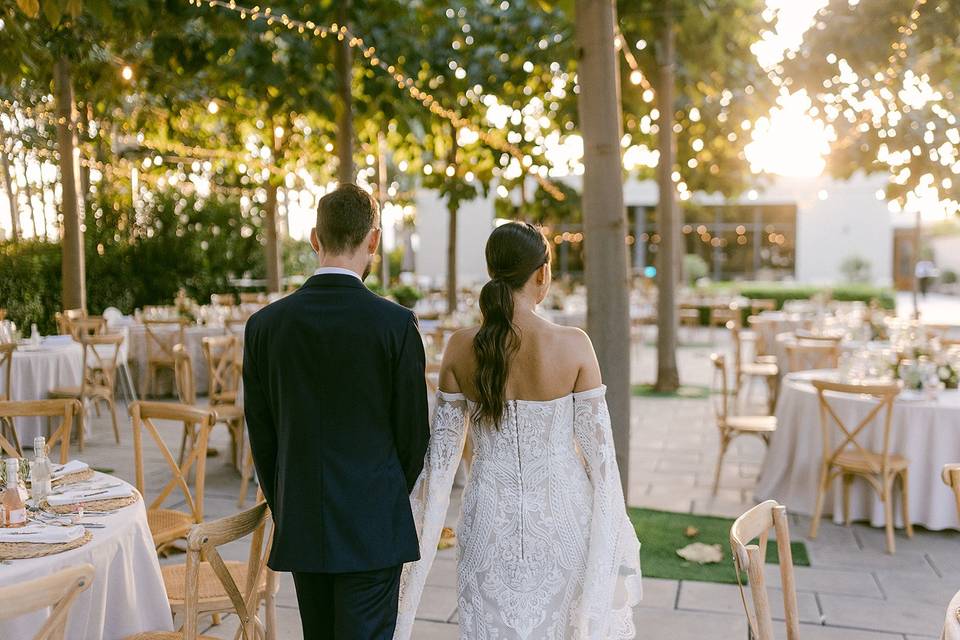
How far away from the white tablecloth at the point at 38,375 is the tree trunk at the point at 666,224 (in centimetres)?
642

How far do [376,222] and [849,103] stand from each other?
7.65 meters

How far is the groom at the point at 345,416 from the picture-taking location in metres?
2.00

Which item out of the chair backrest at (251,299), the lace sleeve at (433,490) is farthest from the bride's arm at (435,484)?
the chair backrest at (251,299)

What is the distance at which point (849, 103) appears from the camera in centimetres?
841

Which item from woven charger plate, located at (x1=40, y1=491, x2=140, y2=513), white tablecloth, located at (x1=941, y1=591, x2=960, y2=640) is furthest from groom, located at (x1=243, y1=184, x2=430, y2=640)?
white tablecloth, located at (x1=941, y1=591, x2=960, y2=640)

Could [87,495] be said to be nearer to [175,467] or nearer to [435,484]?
[175,467]

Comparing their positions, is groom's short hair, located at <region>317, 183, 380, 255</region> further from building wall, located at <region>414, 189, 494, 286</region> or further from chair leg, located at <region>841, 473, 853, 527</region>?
building wall, located at <region>414, 189, 494, 286</region>

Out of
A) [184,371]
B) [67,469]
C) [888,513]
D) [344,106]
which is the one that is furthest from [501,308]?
[344,106]

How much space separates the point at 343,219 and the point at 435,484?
33.2 inches

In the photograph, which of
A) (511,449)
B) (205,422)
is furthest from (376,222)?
(205,422)

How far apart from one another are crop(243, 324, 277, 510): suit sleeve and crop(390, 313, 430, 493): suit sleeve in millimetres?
346

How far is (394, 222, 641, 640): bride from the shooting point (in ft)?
7.88

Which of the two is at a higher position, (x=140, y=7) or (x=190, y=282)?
(x=140, y=7)

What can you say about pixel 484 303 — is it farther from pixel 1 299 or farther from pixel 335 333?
pixel 1 299
